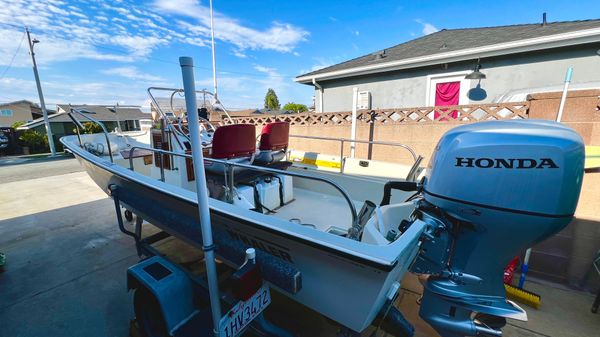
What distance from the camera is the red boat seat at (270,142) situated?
289cm

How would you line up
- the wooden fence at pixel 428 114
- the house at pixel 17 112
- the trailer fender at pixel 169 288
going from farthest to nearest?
the house at pixel 17 112 → the wooden fence at pixel 428 114 → the trailer fender at pixel 169 288

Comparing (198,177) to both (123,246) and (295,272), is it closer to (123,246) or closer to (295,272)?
(295,272)

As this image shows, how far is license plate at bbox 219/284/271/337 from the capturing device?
3.84ft

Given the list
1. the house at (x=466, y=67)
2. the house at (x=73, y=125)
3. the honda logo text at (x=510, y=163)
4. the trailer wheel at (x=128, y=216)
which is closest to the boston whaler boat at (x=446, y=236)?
the honda logo text at (x=510, y=163)

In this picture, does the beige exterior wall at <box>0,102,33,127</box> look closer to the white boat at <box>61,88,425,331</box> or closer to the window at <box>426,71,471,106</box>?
the white boat at <box>61,88,425,331</box>

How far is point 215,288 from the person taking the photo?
4.00 feet

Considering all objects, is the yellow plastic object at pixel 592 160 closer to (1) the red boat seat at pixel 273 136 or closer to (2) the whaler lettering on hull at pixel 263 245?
(2) the whaler lettering on hull at pixel 263 245

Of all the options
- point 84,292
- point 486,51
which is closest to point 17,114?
point 84,292

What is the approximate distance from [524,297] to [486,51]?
4605 millimetres

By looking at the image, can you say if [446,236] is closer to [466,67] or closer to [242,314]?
[242,314]

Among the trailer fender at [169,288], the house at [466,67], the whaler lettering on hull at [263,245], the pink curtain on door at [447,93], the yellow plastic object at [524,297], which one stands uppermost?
the house at [466,67]

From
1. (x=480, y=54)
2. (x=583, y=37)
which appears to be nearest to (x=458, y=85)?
(x=480, y=54)

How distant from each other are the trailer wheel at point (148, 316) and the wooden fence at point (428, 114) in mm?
3891

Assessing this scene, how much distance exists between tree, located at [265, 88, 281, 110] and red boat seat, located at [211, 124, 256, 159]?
1437 inches
